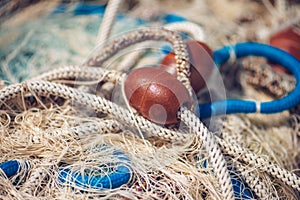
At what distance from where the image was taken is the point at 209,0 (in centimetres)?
188

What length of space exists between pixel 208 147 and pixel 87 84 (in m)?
0.39

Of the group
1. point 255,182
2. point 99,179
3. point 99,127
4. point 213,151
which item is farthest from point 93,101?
point 255,182

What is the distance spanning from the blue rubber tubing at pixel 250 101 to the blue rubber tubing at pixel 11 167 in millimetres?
501

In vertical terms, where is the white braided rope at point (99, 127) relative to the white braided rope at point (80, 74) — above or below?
below

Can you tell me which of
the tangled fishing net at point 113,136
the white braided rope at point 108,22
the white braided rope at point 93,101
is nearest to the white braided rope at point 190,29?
the tangled fishing net at point 113,136

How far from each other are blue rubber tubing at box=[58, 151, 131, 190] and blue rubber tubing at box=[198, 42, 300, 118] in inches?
12.2

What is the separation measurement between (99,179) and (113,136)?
0.52 feet

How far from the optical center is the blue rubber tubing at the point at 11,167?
3.22ft

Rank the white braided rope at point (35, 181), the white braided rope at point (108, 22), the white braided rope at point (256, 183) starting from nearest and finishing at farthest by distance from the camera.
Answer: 1. the white braided rope at point (35, 181)
2. the white braided rope at point (256, 183)
3. the white braided rope at point (108, 22)

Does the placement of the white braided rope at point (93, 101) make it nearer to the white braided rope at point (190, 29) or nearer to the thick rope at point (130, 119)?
the thick rope at point (130, 119)

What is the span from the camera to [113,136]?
43.9 inches

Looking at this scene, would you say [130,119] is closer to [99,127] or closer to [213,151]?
[99,127]

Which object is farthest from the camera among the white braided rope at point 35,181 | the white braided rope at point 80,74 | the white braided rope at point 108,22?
the white braided rope at point 108,22

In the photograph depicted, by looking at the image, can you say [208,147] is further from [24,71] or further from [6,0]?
[6,0]
